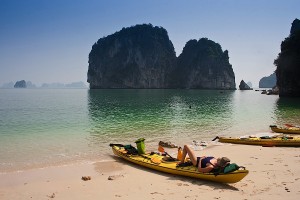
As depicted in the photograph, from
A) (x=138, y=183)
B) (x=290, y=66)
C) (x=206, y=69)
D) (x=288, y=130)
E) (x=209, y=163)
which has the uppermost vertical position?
(x=206, y=69)

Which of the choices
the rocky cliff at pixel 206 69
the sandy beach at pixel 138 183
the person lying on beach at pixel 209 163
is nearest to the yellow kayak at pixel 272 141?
the sandy beach at pixel 138 183

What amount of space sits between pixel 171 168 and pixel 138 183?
1.55 metres

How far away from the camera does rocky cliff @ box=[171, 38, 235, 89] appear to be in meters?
183

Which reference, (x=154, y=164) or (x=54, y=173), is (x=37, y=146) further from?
(x=154, y=164)

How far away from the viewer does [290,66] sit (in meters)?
69.4

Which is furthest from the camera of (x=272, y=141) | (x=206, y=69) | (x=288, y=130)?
(x=206, y=69)

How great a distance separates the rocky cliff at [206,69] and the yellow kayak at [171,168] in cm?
17430

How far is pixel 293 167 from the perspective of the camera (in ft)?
35.7

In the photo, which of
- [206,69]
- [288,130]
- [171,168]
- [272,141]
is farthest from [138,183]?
[206,69]

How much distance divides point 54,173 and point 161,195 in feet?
16.6

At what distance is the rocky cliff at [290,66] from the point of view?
223 feet

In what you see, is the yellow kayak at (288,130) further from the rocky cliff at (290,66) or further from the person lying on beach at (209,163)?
the rocky cliff at (290,66)

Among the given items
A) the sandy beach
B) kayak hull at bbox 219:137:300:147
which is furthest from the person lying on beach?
kayak hull at bbox 219:137:300:147

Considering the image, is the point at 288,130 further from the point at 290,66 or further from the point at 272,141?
the point at 290,66
